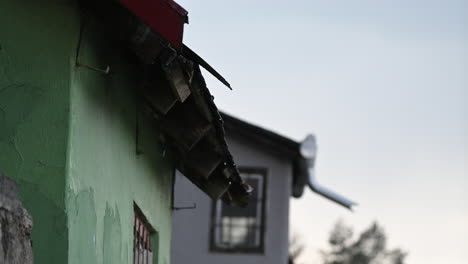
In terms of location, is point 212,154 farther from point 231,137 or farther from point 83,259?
point 231,137

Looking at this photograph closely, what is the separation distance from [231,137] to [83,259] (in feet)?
56.9

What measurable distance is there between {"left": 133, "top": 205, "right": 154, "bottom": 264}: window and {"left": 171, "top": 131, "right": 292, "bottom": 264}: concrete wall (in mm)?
12495

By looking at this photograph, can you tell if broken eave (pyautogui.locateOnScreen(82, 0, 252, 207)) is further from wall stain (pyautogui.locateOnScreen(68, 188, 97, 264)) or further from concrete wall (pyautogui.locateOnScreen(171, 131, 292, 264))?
concrete wall (pyautogui.locateOnScreen(171, 131, 292, 264))

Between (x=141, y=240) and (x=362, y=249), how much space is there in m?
73.8

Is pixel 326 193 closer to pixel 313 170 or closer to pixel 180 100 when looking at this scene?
pixel 313 170

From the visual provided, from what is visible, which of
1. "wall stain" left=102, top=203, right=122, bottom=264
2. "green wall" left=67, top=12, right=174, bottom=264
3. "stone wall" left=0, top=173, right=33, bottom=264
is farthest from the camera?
"wall stain" left=102, top=203, right=122, bottom=264

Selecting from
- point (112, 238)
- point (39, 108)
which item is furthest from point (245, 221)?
point (39, 108)

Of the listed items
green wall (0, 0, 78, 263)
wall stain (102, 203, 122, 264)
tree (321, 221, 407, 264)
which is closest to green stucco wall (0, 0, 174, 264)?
green wall (0, 0, 78, 263)

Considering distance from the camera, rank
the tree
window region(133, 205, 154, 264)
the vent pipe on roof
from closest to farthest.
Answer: window region(133, 205, 154, 264) < the vent pipe on roof < the tree

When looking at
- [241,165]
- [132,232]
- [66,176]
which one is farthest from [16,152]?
[241,165]

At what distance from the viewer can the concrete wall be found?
24844 millimetres

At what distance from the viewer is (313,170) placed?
26062 mm

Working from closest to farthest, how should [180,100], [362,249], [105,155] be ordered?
[105,155] < [180,100] < [362,249]

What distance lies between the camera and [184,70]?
8930mm
